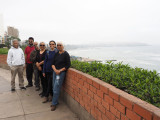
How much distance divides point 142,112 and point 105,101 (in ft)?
2.47

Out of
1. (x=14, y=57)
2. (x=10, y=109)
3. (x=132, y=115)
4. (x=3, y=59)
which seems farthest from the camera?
(x=3, y=59)

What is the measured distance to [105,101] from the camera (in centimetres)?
221

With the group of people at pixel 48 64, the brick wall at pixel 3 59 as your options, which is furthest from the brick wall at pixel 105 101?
the brick wall at pixel 3 59

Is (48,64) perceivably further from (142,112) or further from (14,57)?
(142,112)

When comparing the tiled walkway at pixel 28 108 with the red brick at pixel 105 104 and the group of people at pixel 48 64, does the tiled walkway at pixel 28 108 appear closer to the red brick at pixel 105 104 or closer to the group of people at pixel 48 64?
the group of people at pixel 48 64

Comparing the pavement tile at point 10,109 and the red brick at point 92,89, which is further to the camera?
the pavement tile at point 10,109

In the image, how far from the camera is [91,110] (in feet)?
8.80

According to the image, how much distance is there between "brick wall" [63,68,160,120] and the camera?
1551 mm

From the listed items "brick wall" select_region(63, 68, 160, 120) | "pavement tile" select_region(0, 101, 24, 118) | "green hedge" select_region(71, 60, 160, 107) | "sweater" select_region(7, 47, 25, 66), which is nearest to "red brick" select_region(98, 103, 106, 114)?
"brick wall" select_region(63, 68, 160, 120)

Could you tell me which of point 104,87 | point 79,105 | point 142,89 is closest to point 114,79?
point 104,87

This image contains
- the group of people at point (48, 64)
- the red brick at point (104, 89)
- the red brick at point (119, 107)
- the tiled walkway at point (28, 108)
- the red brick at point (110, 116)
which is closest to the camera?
the red brick at point (119, 107)

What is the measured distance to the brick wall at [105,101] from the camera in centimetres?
155

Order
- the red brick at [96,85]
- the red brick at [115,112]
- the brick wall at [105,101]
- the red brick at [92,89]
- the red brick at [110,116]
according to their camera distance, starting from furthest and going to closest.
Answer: the red brick at [92,89]
the red brick at [96,85]
the red brick at [110,116]
the red brick at [115,112]
the brick wall at [105,101]

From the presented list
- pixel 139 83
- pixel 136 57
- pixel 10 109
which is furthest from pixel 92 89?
pixel 136 57
